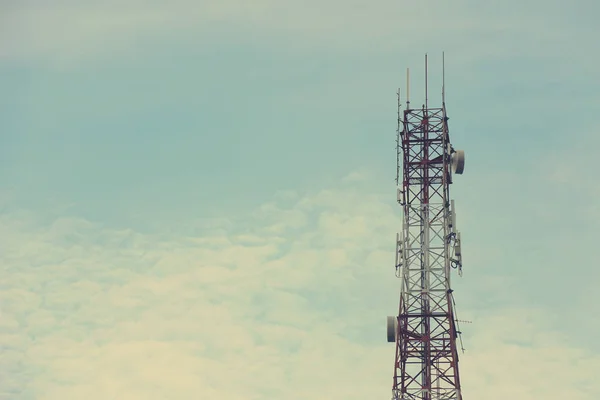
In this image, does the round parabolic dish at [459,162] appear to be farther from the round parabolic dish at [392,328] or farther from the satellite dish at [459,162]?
the round parabolic dish at [392,328]

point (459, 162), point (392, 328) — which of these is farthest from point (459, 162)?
point (392, 328)

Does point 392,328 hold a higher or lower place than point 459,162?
lower

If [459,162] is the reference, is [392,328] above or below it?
below

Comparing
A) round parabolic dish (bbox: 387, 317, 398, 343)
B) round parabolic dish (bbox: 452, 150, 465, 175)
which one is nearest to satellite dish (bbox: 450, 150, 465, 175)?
round parabolic dish (bbox: 452, 150, 465, 175)

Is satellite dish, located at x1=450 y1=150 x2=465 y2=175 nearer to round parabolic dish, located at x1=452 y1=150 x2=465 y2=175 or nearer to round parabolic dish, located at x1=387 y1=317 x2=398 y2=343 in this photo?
round parabolic dish, located at x1=452 y1=150 x2=465 y2=175

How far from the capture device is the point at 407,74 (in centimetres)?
12962

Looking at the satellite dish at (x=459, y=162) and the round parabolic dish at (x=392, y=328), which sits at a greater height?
the satellite dish at (x=459, y=162)

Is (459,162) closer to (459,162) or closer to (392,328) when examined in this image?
(459,162)

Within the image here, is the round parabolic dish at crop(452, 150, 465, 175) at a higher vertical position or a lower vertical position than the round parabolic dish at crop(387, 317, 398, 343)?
higher

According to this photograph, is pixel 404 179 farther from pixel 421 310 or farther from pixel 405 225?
pixel 421 310

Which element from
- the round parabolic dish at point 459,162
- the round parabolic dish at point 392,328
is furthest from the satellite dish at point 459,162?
the round parabolic dish at point 392,328

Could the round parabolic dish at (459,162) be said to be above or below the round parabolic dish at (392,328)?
above

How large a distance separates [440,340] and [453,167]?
1909 centimetres

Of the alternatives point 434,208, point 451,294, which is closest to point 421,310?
point 451,294
